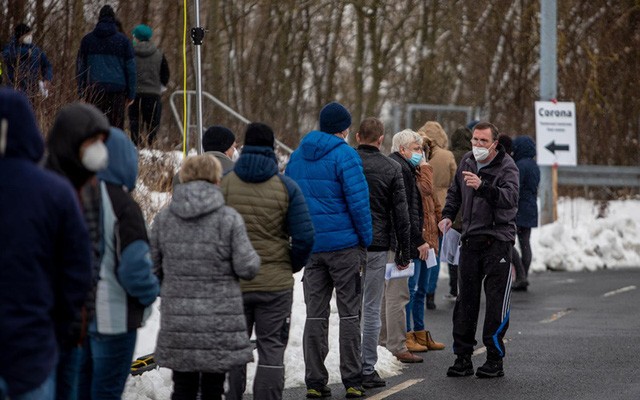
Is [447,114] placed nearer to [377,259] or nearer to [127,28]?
[127,28]

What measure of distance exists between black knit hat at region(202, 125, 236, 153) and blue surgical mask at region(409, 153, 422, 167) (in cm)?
249

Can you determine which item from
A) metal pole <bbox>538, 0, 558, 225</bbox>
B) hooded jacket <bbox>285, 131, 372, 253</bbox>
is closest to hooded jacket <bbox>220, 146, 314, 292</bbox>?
hooded jacket <bbox>285, 131, 372, 253</bbox>

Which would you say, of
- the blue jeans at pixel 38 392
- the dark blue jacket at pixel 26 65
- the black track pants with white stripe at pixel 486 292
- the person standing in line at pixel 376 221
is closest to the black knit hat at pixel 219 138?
the person standing in line at pixel 376 221

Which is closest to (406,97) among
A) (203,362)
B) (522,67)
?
(522,67)

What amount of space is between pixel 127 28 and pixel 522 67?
13853 mm

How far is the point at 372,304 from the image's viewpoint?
11.0 m

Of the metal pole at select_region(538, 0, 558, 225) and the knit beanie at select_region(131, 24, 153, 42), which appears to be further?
the metal pole at select_region(538, 0, 558, 225)

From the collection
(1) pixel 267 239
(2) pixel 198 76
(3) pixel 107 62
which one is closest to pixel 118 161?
(1) pixel 267 239

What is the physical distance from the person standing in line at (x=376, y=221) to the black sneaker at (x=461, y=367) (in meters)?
0.69

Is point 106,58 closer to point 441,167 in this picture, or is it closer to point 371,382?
point 441,167

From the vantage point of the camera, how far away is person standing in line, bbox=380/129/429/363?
39.2 feet

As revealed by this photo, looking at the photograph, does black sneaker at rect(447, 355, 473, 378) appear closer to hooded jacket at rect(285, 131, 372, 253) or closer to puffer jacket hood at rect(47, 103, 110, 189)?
hooded jacket at rect(285, 131, 372, 253)

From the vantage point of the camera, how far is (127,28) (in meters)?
23.0

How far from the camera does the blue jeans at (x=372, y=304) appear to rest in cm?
1077
